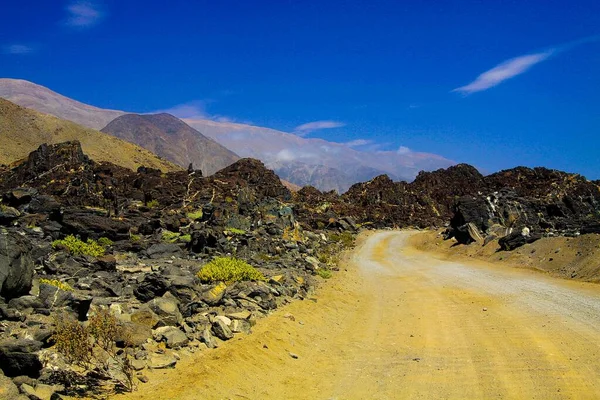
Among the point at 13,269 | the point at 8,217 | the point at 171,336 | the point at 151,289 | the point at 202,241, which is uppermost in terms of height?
the point at 13,269

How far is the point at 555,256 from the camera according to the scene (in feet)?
71.1

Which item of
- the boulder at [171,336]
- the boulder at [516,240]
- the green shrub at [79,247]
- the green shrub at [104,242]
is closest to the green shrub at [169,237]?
the green shrub at [104,242]

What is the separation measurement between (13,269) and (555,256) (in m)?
23.0

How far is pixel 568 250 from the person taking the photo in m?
21.3

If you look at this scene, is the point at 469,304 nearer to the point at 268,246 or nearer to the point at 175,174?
the point at 268,246

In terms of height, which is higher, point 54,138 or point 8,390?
Result: point 54,138

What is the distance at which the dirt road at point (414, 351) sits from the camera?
7207 millimetres

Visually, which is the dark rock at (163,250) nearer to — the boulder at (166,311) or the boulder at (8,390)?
the boulder at (166,311)

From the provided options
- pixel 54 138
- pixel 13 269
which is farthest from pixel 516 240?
pixel 54 138

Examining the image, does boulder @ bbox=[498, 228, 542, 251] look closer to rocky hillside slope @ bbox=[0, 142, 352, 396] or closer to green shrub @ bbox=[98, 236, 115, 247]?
rocky hillside slope @ bbox=[0, 142, 352, 396]

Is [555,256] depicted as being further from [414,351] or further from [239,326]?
[239,326]

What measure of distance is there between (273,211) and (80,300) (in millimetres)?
28506

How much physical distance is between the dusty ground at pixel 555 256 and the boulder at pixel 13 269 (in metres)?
19.4

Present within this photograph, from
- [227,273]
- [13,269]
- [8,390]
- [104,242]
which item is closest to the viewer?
[8,390]
